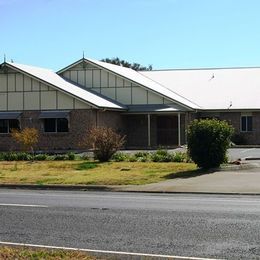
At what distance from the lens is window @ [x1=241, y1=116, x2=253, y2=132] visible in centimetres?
4584

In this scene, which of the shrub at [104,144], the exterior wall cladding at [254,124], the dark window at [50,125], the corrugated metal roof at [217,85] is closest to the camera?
the shrub at [104,144]

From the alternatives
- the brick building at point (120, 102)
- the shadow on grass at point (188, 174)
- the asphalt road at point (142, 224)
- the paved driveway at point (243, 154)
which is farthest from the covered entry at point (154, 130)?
the asphalt road at point (142, 224)

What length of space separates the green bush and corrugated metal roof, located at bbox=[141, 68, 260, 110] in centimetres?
2160

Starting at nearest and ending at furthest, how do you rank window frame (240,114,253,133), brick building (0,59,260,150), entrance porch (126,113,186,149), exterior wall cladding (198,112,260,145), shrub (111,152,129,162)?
shrub (111,152,129,162)
brick building (0,59,260,150)
entrance porch (126,113,186,149)
exterior wall cladding (198,112,260,145)
window frame (240,114,253,133)

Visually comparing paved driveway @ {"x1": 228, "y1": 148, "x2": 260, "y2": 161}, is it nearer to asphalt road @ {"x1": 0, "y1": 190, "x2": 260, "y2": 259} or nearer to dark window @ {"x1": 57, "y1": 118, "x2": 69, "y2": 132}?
dark window @ {"x1": 57, "y1": 118, "x2": 69, "y2": 132}

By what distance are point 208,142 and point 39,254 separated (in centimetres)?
1657

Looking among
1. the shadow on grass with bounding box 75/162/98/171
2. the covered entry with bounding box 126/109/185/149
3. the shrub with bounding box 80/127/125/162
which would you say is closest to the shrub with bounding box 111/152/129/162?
the shrub with bounding box 80/127/125/162

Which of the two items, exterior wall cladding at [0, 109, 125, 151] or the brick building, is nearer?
exterior wall cladding at [0, 109, 125, 151]

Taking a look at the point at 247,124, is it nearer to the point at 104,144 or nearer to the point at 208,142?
the point at 104,144

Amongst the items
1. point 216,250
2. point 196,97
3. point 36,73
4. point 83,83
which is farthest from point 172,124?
point 216,250

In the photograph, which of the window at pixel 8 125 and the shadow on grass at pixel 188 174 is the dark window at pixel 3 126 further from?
the shadow on grass at pixel 188 174

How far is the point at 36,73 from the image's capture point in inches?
1670

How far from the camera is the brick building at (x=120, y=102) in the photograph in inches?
1587

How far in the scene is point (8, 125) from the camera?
137 ft
